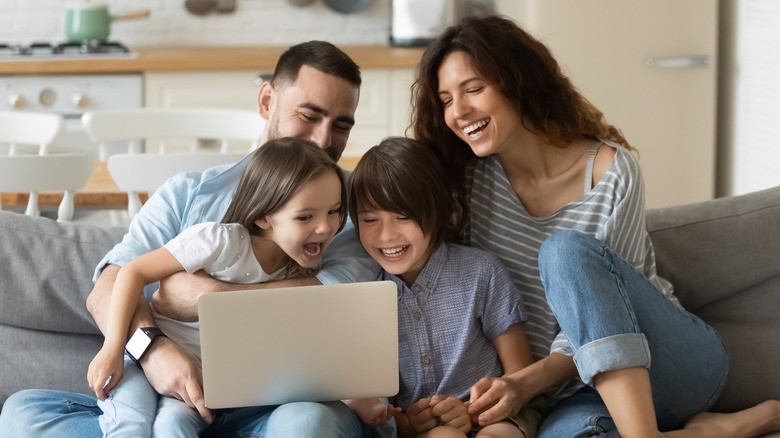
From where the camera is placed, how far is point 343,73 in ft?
6.13

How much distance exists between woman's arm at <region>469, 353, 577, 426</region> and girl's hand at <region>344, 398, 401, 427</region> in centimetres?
14

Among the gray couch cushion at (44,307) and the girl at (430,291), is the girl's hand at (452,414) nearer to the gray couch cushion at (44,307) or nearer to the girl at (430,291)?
the girl at (430,291)


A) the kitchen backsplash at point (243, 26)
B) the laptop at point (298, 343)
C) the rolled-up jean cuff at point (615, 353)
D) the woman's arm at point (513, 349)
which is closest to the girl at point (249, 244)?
the laptop at point (298, 343)

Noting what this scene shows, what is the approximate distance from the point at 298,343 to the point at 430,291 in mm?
383

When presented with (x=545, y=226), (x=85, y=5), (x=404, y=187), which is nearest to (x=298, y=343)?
(x=404, y=187)

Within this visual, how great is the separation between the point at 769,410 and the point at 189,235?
42.9 inches

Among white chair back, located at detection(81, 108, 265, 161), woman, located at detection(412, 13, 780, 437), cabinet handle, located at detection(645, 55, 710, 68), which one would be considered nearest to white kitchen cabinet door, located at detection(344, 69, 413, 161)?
white chair back, located at detection(81, 108, 265, 161)

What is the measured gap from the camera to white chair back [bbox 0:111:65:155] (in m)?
2.65

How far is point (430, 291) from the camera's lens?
168cm

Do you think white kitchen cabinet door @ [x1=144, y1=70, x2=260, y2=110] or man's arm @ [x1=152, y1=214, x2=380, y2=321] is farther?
white kitchen cabinet door @ [x1=144, y1=70, x2=260, y2=110]

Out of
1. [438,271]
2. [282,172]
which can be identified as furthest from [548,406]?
[282,172]

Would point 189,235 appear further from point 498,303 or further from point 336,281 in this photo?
point 498,303

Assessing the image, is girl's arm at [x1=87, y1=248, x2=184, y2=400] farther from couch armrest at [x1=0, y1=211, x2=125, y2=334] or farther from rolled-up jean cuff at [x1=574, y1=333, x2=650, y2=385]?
rolled-up jean cuff at [x1=574, y1=333, x2=650, y2=385]

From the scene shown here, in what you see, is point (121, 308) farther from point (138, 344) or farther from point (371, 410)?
point (371, 410)
